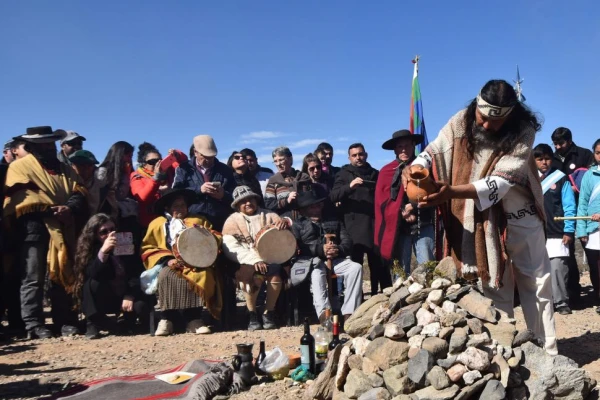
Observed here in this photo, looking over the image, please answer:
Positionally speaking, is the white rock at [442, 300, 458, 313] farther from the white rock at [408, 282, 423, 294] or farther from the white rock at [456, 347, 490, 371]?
the white rock at [456, 347, 490, 371]

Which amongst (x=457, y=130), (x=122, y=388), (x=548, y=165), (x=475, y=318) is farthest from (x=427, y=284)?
(x=548, y=165)

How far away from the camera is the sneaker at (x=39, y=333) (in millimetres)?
6832

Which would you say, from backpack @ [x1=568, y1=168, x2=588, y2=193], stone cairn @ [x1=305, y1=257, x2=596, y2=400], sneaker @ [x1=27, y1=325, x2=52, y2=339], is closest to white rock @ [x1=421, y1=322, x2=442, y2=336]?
stone cairn @ [x1=305, y1=257, x2=596, y2=400]

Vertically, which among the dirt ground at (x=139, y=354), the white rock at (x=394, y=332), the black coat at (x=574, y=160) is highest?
the black coat at (x=574, y=160)

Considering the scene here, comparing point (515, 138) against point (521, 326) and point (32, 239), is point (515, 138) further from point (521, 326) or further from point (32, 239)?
point (32, 239)

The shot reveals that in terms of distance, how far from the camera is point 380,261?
793 cm

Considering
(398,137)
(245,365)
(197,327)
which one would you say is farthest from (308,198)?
(245,365)

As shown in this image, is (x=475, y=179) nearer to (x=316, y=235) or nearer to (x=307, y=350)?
(x=307, y=350)

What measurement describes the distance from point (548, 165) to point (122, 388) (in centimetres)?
612

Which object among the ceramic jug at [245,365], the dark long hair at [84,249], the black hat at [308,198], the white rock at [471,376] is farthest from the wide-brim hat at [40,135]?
the white rock at [471,376]

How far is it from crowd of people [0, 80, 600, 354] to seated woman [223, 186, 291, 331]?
0.01 meters

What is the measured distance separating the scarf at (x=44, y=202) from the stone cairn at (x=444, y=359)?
4222 mm

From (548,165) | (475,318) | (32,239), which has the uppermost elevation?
(548,165)

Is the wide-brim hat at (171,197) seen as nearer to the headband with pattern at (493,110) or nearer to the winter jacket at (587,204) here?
the headband with pattern at (493,110)
